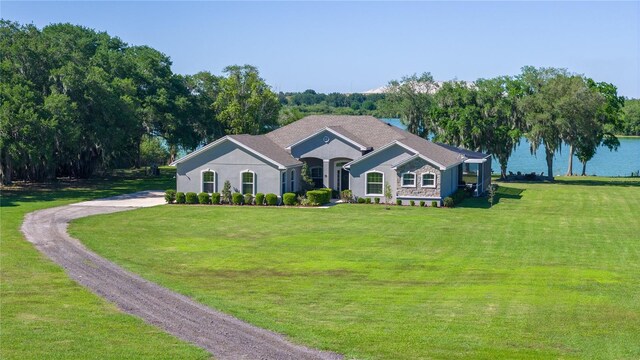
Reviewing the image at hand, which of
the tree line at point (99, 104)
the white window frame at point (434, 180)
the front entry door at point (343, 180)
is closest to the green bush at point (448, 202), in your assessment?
the white window frame at point (434, 180)

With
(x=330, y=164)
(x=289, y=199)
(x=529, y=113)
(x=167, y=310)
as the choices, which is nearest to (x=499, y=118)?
(x=529, y=113)

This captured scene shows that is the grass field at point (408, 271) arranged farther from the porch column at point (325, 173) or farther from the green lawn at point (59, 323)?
the porch column at point (325, 173)

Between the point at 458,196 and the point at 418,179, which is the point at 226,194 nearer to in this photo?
the point at 418,179

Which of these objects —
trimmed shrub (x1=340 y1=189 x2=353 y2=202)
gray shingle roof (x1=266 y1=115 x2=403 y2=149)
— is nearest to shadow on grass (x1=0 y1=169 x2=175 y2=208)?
gray shingle roof (x1=266 y1=115 x2=403 y2=149)

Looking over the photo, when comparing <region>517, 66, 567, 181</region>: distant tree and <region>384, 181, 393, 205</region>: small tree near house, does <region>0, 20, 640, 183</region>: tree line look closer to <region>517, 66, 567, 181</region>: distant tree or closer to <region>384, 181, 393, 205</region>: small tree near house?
<region>517, 66, 567, 181</region>: distant tree

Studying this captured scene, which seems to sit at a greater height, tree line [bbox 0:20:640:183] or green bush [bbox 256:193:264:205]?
tree line [bbox 0:20:640:183]
